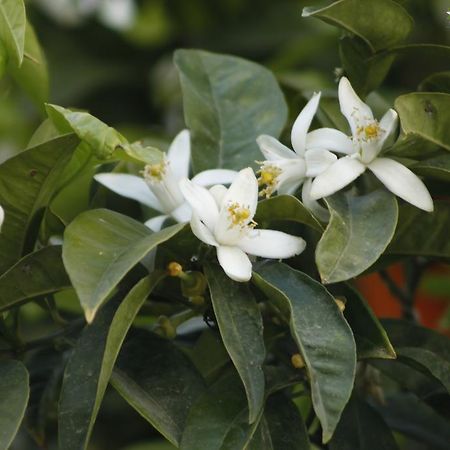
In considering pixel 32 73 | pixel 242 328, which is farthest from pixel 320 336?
pixel 32 73

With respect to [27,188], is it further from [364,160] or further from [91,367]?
[364,160]

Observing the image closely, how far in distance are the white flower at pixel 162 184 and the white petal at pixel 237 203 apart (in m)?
0.07

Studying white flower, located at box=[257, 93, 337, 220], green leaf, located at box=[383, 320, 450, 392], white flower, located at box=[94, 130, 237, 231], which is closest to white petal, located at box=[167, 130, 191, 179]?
white flower, located at box=[94, 130, 237, 231]

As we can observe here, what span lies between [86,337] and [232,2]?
5.22 ft

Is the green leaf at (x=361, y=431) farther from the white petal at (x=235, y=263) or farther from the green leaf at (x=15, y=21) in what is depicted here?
the green leaf at (x=15, y=21)

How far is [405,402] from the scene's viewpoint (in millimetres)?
1039

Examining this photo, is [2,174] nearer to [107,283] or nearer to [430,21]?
[107,283]

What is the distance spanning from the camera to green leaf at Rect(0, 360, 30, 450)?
68 cm

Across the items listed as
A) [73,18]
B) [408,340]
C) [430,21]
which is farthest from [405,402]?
[73,18]

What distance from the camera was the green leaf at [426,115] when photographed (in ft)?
2.42

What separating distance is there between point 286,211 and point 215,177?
125mm

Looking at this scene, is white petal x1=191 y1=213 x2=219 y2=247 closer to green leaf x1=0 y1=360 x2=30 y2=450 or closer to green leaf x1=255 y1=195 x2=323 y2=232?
green leaf x1=255 y1=195 x2=323 y2=232

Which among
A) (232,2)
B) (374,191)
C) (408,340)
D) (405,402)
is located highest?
(374,191)

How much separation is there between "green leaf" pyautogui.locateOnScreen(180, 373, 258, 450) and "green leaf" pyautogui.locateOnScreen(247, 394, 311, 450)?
0.02m
